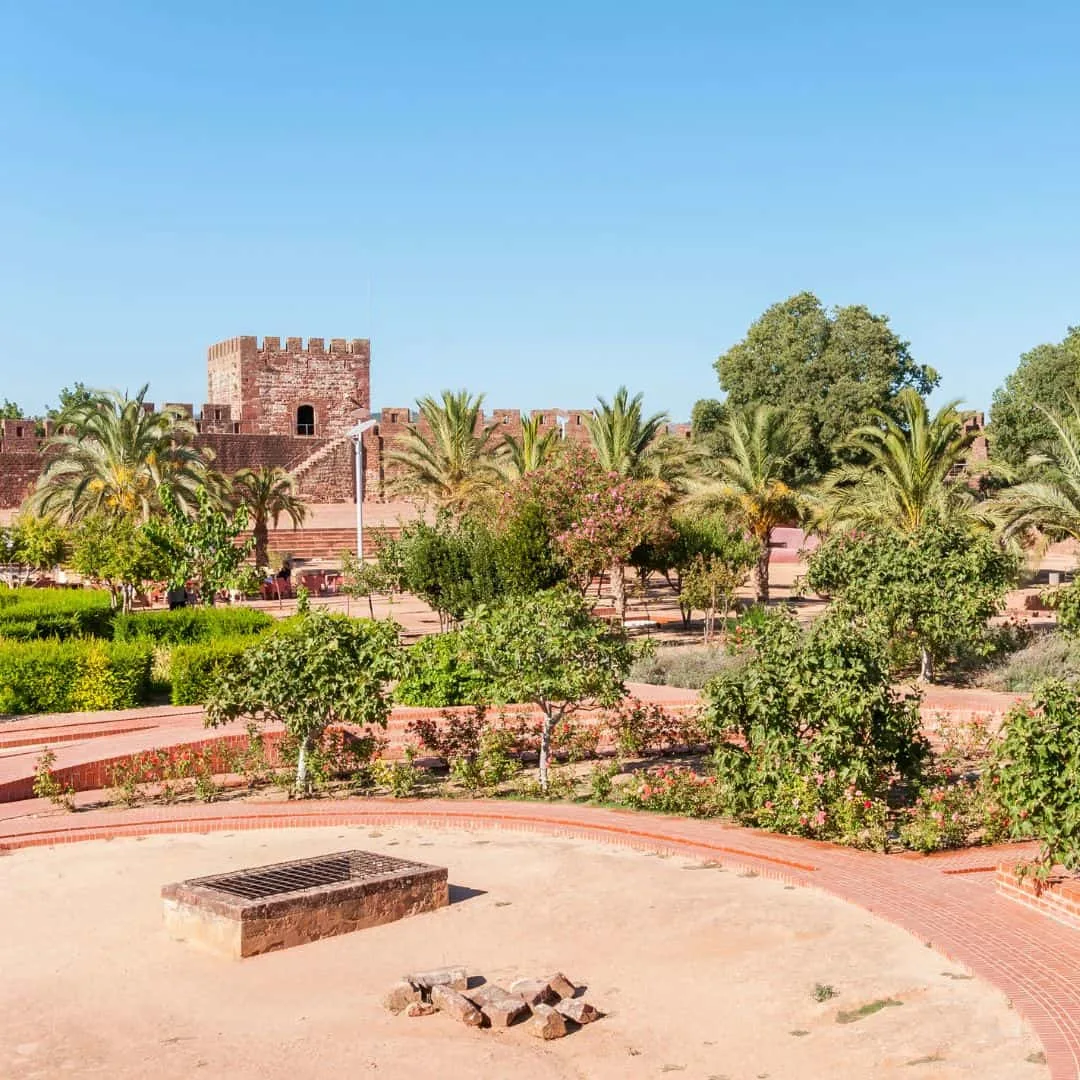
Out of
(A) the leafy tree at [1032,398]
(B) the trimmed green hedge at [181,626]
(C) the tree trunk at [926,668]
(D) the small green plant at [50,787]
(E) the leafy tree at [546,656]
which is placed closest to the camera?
(D) the small green plant at [50,787]

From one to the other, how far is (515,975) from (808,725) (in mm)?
4102

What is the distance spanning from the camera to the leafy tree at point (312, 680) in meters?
12.8

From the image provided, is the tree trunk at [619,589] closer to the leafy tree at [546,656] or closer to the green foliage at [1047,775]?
the leafy tree at [546,656]

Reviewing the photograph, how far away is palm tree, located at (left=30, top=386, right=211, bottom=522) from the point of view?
28.4 meters

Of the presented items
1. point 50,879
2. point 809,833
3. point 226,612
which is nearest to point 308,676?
point 50,879

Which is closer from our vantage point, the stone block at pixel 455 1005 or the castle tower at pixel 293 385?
the stone block at pixel 455 1005

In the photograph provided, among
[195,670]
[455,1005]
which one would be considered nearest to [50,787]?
[195,670]

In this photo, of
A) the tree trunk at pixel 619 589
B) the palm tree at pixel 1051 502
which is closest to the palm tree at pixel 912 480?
the palm tree at pixel 1051 502

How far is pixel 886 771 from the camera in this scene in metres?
11.5

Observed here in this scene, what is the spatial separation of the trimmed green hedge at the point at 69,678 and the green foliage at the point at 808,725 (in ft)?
27.1

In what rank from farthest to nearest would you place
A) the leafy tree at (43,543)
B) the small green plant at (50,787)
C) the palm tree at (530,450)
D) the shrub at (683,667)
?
1. the leafy tree at (43,543)
2. the palm tree at (530,450)
3. the shrub at (683,667)
4. the small green plant at (50,787)

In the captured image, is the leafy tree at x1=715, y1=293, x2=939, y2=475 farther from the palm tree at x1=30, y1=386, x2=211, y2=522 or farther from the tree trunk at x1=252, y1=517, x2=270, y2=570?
the palm tree at x1=30, y1=386, x2=211, y2=522

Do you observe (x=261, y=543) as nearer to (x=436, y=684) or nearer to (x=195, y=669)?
(x=195, y=669)

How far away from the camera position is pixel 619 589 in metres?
26.9
